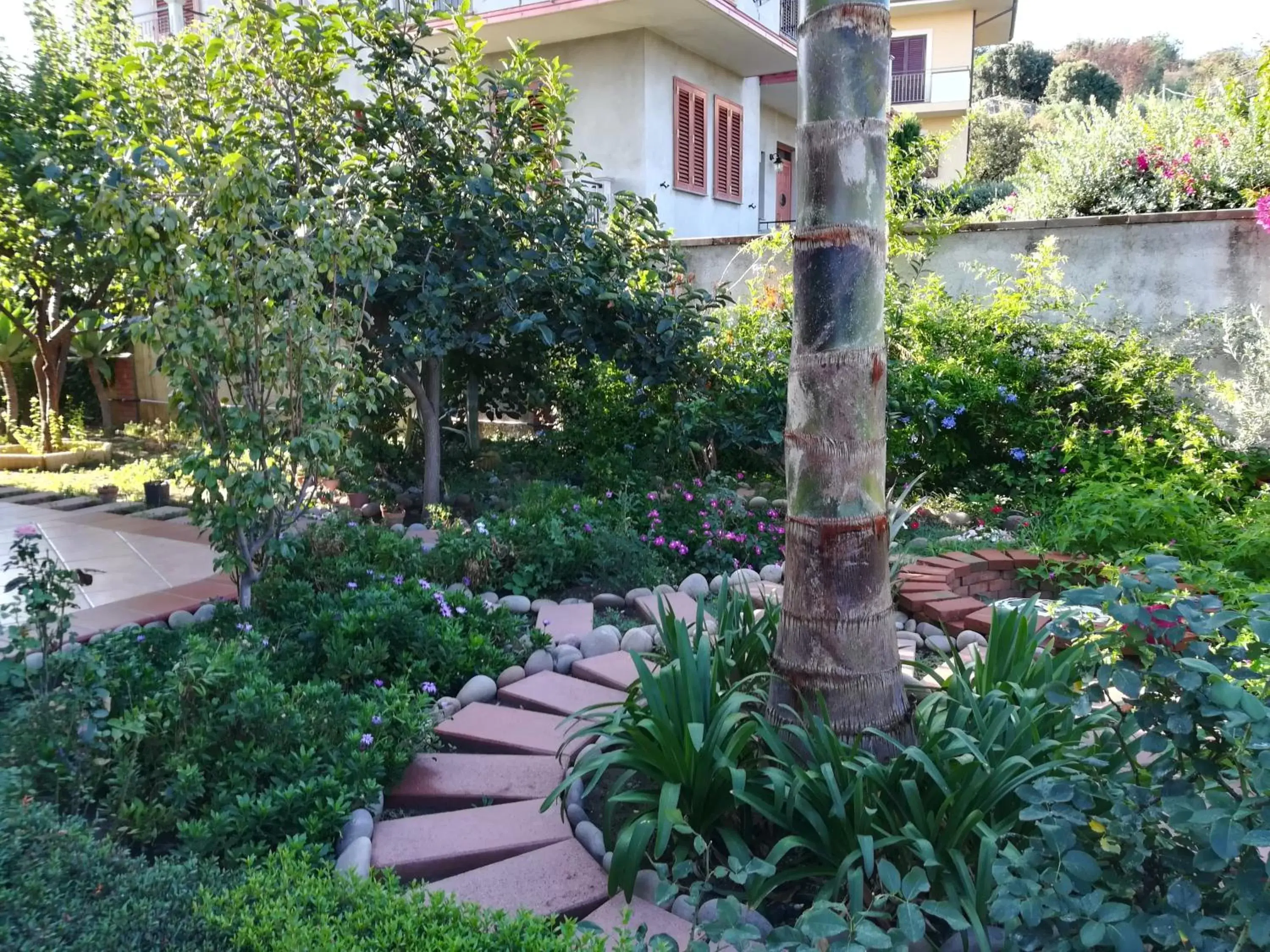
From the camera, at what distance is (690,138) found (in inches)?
470

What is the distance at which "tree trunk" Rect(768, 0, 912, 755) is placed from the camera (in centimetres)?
224

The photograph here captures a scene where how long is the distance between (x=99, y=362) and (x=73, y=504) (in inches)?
49.1

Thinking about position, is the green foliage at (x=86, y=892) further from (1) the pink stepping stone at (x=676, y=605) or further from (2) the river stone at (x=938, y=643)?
(2) the river stone at (x=938, y=643)

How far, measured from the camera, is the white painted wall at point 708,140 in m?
11.2

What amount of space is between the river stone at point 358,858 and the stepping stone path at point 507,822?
32mm

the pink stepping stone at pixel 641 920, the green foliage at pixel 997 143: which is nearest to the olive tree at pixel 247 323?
the pink stepping stone at pixel 641 920

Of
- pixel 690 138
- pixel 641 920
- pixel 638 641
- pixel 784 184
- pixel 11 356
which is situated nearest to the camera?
pixel 641 920

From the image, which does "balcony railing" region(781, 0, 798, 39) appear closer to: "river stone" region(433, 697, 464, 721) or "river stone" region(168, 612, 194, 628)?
"river stone" region(168, 612, 194, 628)

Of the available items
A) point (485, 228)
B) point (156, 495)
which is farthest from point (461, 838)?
point (156, 495)

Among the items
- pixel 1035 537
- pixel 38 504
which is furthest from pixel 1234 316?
pixel 38 504

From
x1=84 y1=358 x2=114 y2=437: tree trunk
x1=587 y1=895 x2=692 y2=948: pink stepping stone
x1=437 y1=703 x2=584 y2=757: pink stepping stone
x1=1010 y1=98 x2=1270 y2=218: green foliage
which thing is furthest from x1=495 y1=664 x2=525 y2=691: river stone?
x1=84 y1=358 x2=114 y2=437: tree trunk

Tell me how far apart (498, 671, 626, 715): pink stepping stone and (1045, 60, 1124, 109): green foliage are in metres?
30.2

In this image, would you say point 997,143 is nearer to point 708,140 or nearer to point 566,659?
point 708,140

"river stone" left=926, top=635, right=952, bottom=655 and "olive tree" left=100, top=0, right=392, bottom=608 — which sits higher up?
"olive tree" left=100, top=0, right=392, bottom=608
